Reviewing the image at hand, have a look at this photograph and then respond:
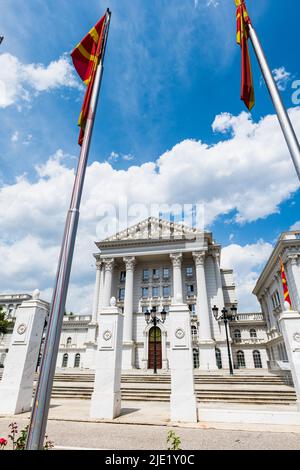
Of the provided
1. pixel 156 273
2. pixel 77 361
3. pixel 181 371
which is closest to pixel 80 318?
pixel 77 361

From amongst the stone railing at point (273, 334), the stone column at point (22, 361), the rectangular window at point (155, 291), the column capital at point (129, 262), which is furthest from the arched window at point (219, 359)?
the stone column at point (22, 361)

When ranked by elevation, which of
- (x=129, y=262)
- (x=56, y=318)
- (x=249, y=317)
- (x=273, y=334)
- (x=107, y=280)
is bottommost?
(x=56, y=318)

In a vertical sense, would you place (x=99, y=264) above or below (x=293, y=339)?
above

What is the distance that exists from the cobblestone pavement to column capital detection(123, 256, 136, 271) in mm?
26722

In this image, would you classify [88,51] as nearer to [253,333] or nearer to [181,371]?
[181,371]

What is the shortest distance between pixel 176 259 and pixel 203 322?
8.30 m

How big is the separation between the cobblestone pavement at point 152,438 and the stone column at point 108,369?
95cm

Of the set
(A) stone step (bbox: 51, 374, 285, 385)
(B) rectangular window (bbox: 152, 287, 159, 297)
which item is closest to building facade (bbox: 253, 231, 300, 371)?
(A) stone step (bbox: 51, 374, 285, 385)

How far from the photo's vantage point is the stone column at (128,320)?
29.1m

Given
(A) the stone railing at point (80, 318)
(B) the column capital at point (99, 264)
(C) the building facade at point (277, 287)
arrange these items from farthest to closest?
(A) the stone railing at point (80, 318), (B) the column capital at point (99, 264), (C) the building facade at point (277, 287)

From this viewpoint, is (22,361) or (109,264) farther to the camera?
(109,264)

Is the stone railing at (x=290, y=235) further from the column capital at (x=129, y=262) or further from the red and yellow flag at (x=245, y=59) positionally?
the red and yellow flag at (x=245, y=59)

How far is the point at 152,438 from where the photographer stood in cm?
570
